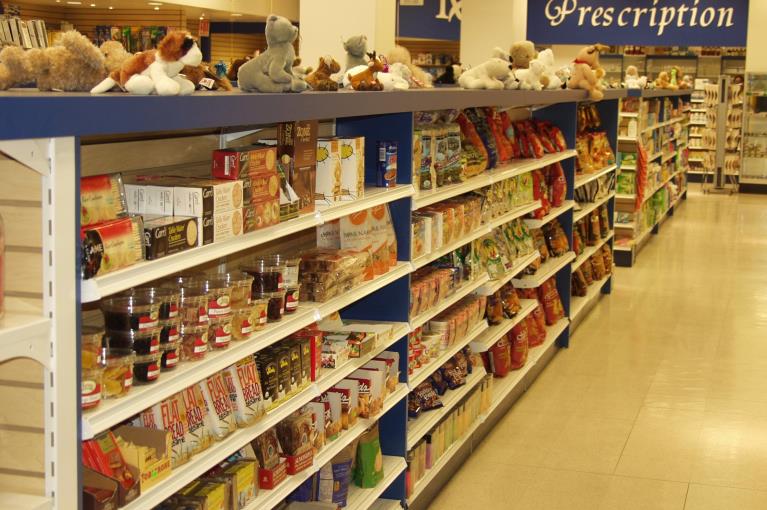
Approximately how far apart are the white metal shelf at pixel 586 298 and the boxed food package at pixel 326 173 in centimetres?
461

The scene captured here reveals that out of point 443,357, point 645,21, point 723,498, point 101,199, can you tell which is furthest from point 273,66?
point 645,21

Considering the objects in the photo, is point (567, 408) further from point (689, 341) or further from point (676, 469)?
point (689, 341)

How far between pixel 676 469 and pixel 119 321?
3645 millimetres

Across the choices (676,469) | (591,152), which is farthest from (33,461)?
(591,152)

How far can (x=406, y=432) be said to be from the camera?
14.3 ft

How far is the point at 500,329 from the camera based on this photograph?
600cm

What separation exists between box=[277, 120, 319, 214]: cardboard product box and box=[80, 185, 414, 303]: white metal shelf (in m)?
0.07

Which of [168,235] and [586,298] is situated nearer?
[168,235]

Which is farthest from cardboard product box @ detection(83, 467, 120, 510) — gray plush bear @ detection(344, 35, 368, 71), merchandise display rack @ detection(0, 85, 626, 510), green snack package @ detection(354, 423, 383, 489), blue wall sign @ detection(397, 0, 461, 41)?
blue wall sign @ detection(397, 0, 461, 41)

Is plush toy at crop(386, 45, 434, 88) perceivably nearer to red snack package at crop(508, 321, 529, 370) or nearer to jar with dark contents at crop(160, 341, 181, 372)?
red snack package at crop(508, 321, 529, 370)

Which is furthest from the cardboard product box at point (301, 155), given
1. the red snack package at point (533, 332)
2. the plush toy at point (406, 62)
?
the red snack package at point (533, 332)

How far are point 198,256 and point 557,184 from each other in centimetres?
512

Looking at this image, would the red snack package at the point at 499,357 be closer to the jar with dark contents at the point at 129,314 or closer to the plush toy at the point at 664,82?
the jar with dark contents at the point at 129,314

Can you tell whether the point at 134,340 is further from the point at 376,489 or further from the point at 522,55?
the point at 522,55
